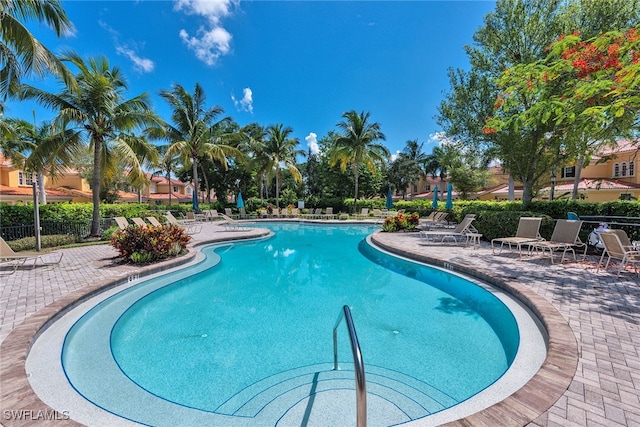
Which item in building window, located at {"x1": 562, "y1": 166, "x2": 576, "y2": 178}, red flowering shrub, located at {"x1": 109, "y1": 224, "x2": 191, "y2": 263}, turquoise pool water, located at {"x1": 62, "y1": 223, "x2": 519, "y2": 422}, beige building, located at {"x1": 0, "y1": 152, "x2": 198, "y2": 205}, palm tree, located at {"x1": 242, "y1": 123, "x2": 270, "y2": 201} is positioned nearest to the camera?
turquoise pool water, located at {"x1": 62, "y1": 223, "x2": 519, "y2": 422}

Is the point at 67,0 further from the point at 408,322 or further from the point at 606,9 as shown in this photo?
the point at 606,9

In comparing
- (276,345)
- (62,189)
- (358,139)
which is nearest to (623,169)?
(358,139)

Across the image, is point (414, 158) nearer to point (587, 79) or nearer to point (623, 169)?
point (623, 169)

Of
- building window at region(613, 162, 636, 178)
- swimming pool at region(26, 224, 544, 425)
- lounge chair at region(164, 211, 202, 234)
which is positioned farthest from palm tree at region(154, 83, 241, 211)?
building window at region(613, 162, 636, 178)

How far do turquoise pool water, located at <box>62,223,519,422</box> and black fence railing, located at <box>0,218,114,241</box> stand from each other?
895 cm

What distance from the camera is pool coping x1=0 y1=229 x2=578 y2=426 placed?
90.8 inches

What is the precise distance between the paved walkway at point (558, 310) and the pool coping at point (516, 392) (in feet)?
0.06

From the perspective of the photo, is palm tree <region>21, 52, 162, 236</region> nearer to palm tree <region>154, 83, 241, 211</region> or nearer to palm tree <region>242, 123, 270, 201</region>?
palm tree <region>154, 83, 241, 211</region>

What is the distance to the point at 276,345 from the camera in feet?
14.4

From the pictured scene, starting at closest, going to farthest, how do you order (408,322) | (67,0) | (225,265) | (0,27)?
(408,322)
(0,27)
(67,0)
(225,265)

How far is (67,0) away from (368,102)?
23.4 metres

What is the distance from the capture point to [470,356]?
4.01 m

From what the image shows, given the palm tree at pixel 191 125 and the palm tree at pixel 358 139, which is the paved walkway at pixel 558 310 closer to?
the palm tree at pixel 191 125

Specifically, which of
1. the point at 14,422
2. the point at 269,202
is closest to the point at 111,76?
the point at 14,422
